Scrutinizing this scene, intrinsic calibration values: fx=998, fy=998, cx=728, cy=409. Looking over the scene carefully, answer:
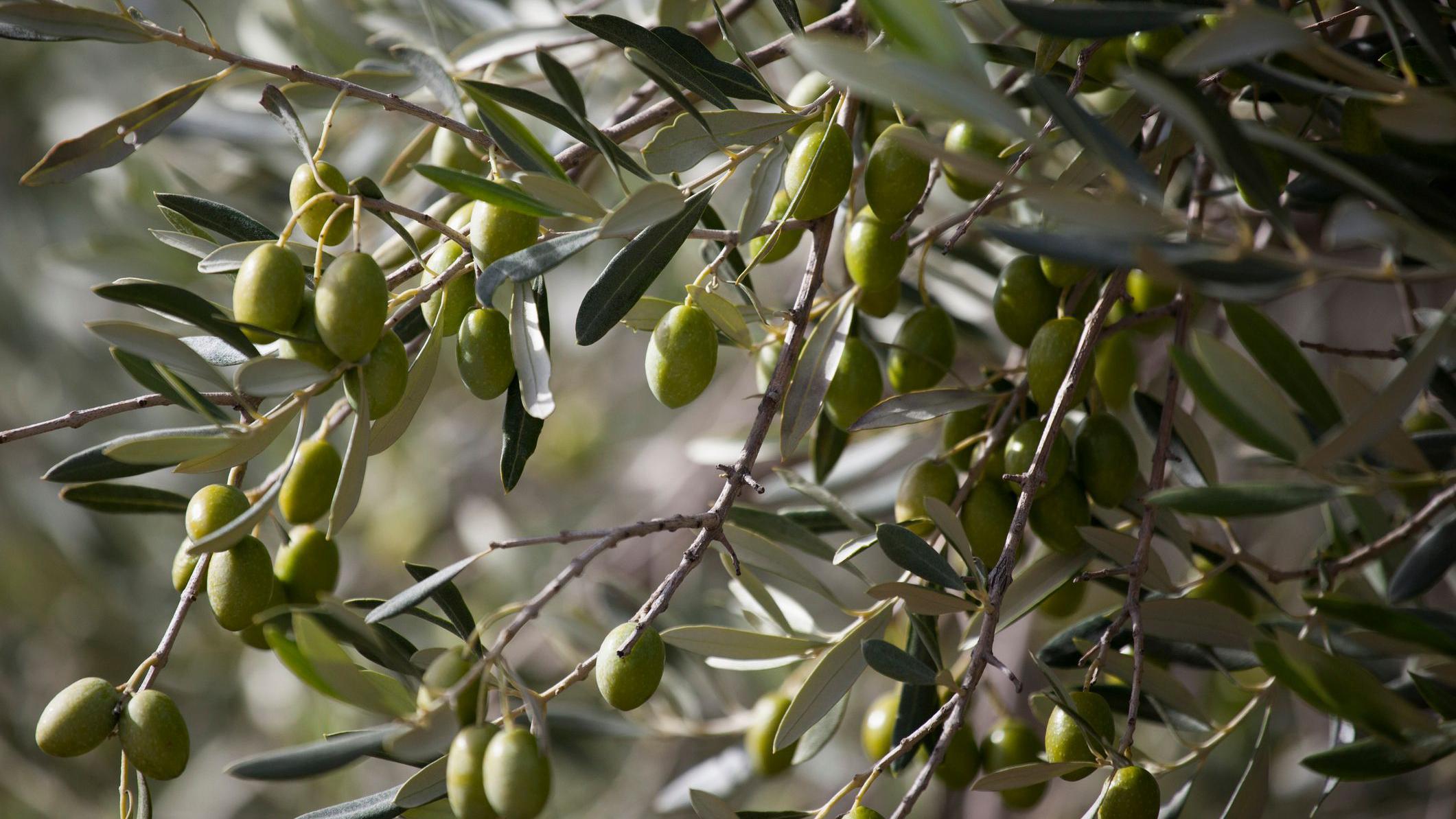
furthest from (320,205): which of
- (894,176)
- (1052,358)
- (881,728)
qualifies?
(881,728)

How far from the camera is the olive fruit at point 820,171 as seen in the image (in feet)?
1.74

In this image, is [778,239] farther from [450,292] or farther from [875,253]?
[450,292]

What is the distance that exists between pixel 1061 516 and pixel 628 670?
295 millimetres

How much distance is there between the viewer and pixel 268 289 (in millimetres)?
451

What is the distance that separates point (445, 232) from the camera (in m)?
0.51

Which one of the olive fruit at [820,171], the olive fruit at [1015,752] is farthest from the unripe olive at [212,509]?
the olive fruit at [1015,752]

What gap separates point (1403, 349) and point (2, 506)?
256cm

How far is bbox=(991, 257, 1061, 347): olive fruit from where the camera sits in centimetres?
67

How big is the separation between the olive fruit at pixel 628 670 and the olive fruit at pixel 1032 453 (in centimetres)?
25

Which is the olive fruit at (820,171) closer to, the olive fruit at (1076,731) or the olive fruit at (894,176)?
the olive fruit at (894,176)

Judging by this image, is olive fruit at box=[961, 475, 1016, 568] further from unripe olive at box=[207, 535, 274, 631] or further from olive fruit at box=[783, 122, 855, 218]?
unripe olive at box=[207, 535, 274, 631]

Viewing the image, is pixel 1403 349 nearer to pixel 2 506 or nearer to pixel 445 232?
pixel 445 232

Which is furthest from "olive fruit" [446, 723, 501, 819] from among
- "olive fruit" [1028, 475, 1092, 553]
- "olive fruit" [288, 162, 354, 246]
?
"olive fruit" [1028, 475, 1092, 553]

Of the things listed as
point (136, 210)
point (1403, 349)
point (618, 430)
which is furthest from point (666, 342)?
point (618, 430)
